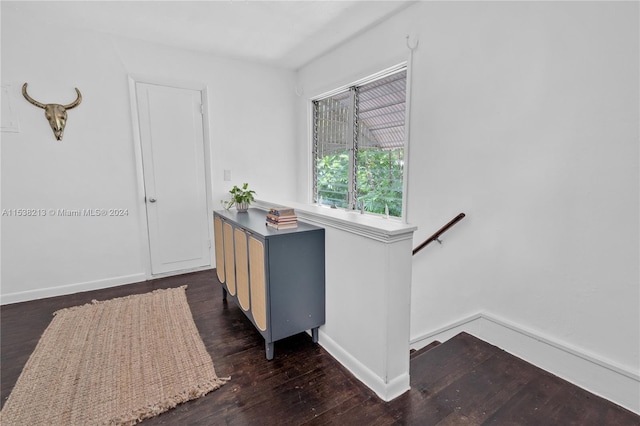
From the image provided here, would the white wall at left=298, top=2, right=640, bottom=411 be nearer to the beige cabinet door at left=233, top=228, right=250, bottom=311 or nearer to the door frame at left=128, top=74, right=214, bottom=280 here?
the beige cabinet door at left=233, top=228, right=250, bottom=311

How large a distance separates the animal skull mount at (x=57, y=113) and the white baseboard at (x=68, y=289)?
1.45 metres

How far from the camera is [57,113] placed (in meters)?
2.75

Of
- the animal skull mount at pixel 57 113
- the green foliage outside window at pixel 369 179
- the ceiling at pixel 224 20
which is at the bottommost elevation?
the green foliage outside window at pixel 369 179

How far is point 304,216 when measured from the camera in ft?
7.11

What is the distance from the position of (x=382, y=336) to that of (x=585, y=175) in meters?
1.39

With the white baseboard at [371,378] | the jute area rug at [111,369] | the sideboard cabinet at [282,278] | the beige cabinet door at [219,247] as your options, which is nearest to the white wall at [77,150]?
the jute area rug at [111,369]

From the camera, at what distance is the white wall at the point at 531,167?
1512 mm

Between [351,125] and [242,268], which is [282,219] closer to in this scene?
[242,268]

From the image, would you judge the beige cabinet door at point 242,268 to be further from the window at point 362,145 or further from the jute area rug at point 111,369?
the window at point 362,145

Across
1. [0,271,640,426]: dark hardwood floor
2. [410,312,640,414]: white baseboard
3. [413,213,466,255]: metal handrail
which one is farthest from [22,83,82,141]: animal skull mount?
[410,312,640,414]: white baseboard

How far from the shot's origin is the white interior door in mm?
3225

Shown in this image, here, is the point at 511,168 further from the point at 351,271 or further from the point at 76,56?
the point at 76,56

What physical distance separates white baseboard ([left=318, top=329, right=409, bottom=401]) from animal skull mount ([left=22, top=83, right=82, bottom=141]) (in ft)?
10.1

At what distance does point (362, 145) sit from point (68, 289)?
337 centimetres
